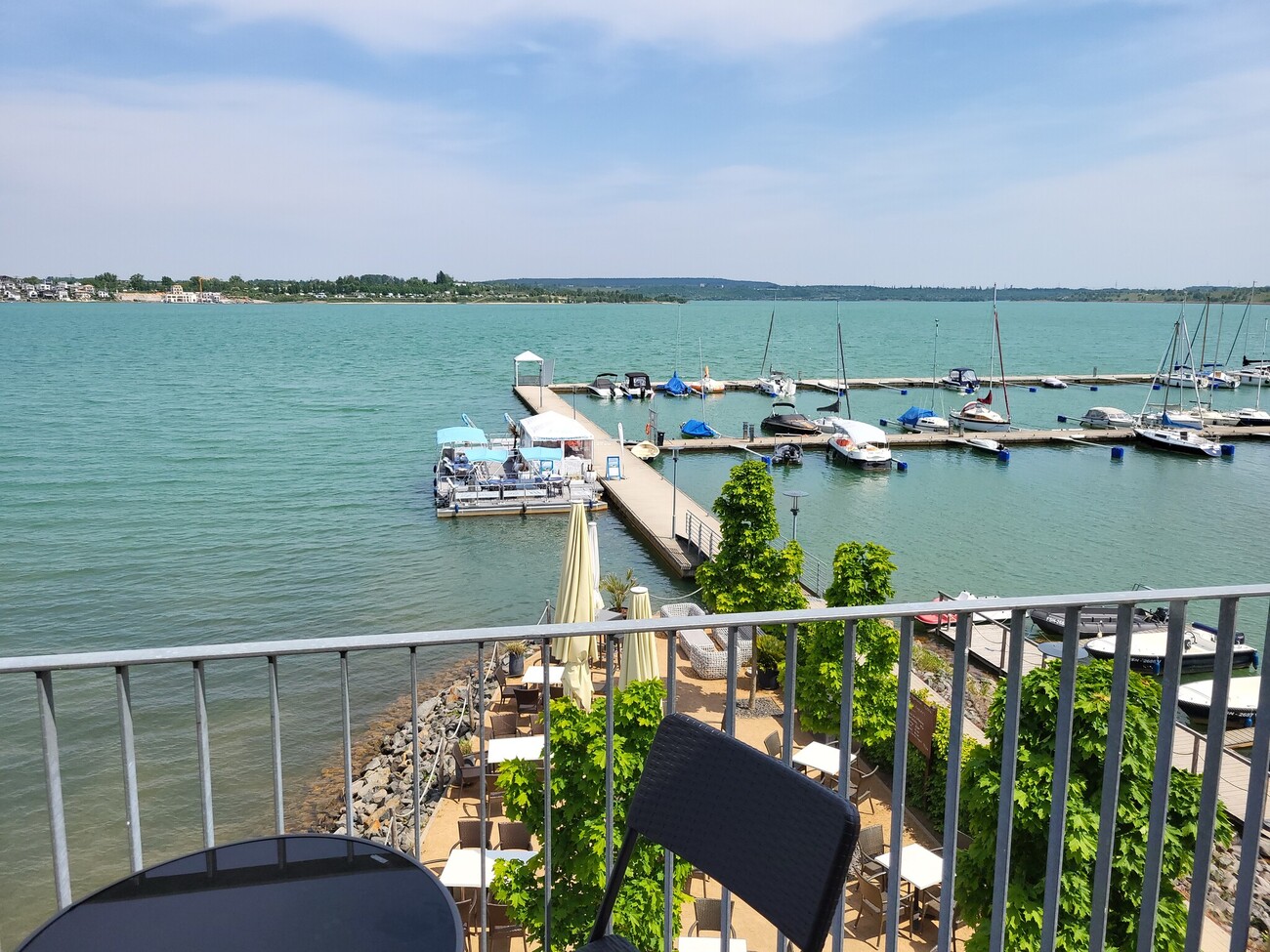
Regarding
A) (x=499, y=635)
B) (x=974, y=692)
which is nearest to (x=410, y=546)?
(x=974, y=692)

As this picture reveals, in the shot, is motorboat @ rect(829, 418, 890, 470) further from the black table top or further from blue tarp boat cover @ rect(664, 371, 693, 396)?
the black table top

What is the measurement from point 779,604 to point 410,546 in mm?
14316

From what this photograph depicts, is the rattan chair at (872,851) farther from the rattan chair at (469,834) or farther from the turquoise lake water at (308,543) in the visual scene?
the turquoise lake water at (308,543)

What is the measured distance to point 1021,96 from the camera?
10.3 metres

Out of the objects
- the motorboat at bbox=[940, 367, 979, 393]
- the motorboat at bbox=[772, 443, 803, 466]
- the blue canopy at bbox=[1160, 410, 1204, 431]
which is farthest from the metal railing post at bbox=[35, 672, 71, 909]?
the motorboat at bbox=[940, 367, 979, 393]

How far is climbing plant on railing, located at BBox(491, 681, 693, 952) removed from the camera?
7.06 meters

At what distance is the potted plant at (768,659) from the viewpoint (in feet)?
50.7

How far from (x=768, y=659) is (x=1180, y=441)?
38.8 metres

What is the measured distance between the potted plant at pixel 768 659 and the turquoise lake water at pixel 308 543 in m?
7.16

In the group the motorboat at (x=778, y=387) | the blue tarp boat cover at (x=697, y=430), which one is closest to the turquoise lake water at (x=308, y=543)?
the motorboat at (x=778, y=387)

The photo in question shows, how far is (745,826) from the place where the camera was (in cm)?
196

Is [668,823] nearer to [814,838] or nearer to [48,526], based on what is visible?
[814,838]

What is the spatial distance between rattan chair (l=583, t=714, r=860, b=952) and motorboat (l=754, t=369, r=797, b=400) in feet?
207

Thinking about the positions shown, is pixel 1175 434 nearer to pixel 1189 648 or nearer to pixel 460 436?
pixel 1189 648
